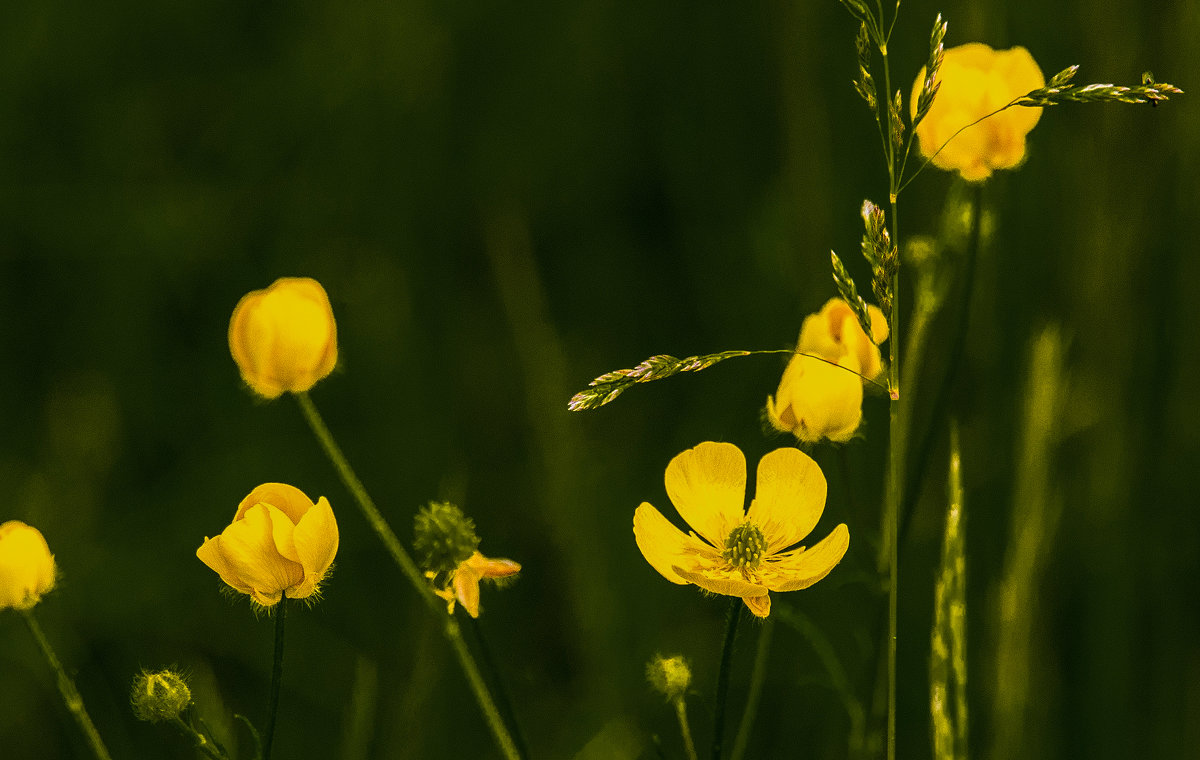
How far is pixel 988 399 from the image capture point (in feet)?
5.65

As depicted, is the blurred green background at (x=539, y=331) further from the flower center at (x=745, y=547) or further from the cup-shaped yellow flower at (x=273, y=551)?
the cup-shaped yellow flower at (x=273, y=551)

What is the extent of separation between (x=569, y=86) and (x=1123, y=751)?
1795 millimetres

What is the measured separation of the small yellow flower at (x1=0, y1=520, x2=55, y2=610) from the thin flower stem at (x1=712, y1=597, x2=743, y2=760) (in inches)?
26.0

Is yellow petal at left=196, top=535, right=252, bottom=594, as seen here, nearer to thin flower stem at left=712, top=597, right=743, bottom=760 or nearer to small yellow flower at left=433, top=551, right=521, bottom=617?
small yellow flower at left=433, top=551, right=521, bottom=617

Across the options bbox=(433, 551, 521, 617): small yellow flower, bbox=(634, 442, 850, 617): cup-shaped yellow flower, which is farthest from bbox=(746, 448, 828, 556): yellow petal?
bbox=(433, 551, 521, 617): small yellow flower

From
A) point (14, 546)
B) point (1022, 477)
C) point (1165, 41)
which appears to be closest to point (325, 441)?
point (14, 546)

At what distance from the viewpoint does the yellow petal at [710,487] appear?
94 centimetres

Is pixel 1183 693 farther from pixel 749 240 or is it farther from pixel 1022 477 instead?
pixel 749 240

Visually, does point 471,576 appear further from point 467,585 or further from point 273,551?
point 273,551

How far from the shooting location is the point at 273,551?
89cm

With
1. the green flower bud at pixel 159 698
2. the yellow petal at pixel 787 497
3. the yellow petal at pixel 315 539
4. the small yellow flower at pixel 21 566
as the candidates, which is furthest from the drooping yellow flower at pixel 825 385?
the small yellow flower at pixel 21 566

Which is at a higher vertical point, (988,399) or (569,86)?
(569,86)

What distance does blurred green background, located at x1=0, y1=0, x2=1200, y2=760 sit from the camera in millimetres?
1599

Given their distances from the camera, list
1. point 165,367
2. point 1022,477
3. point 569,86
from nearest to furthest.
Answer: point 1022,477, point 165,367, point 569,86
